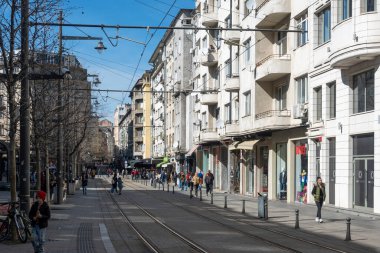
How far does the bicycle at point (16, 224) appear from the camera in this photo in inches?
593

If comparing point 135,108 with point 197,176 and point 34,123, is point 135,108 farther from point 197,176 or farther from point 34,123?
point 34,123

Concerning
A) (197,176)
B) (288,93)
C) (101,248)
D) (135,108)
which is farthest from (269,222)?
(135,108)

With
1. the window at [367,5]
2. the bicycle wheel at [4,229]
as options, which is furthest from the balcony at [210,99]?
the bicycle wheel at [4,229]

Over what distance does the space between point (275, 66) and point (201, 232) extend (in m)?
17.3

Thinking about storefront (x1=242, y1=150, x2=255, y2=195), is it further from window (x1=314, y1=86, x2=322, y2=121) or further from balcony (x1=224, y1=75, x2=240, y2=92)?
window (x1=314, y1=86, x2=322, y2=121)

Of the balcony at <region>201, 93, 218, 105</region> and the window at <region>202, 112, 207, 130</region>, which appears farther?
the window at <region>202, 112, 207, 130</region>

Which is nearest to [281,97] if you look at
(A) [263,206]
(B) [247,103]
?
(B) [247,103]

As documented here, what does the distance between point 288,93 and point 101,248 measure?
2150 cm

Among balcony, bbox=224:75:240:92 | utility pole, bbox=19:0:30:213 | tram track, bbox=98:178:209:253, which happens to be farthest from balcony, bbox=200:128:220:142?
utility pole, bbox=19:0:30:213

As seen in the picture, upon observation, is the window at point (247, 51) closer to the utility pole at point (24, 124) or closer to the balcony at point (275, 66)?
the balcony at point (275, 66)

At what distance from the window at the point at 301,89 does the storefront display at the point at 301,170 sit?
7.41ft

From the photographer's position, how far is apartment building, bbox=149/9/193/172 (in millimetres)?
75375

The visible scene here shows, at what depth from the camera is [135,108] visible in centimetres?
13225

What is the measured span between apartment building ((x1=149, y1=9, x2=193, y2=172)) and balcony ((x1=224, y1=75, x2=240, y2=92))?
64.1ft
